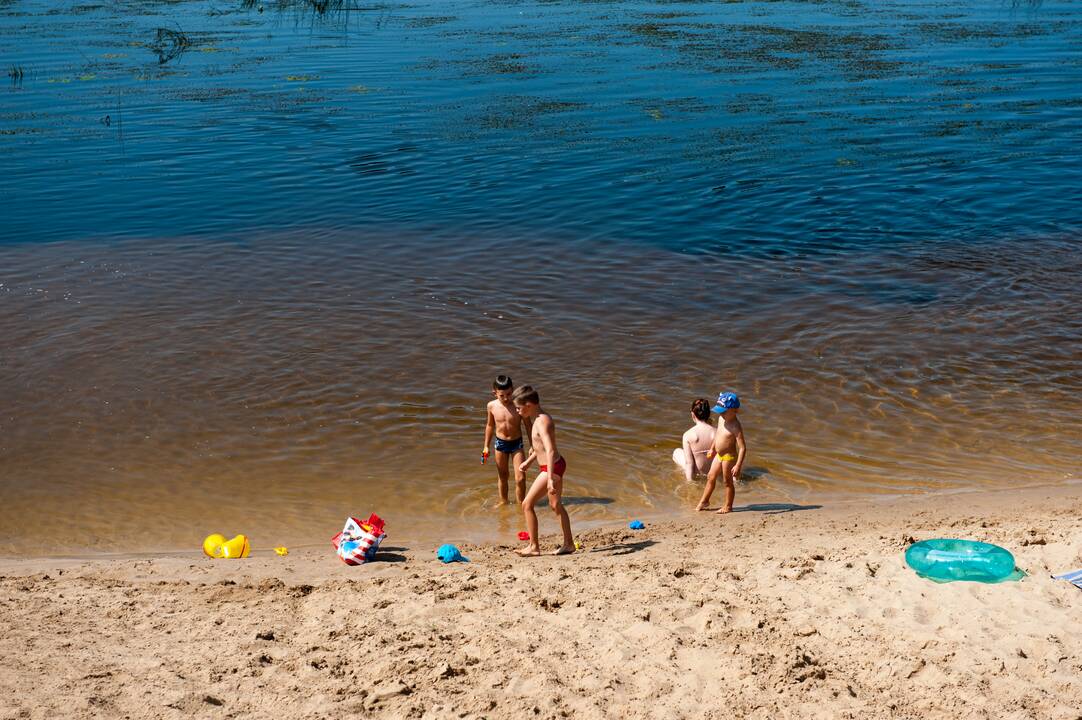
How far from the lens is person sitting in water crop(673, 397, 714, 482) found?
9977mm

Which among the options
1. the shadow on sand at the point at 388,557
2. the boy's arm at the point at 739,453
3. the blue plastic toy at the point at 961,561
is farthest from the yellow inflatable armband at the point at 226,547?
the blue plastic toy at the point at 961,561

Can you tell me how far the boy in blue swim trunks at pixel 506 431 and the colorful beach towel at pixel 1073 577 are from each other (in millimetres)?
4395

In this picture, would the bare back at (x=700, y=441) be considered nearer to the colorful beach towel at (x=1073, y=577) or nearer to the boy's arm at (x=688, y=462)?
the boy's arm at (x=688, y=462)

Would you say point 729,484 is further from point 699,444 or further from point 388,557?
point 388,557

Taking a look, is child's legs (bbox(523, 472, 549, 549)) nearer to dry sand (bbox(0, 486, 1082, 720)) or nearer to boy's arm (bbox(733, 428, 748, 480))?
dry sand (bbox(0, 486, 1082, 720))

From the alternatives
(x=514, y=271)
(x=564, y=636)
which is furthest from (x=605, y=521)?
(x=514, y=271)

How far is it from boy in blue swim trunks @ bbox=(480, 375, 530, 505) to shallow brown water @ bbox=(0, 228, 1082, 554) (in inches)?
14.5

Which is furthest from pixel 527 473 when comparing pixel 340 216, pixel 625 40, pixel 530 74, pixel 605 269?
pixel 625 40

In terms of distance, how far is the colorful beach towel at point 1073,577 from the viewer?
710cm

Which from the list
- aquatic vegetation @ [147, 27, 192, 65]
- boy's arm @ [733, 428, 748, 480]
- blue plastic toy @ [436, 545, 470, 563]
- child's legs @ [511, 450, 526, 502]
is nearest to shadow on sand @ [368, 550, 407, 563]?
blue plastic toy @ [436, 545, 470, 563]

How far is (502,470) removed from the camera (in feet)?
32.3

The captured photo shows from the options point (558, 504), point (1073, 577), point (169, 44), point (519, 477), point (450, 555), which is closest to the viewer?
point (1073, 577)

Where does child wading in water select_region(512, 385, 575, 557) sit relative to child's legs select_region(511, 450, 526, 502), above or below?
above

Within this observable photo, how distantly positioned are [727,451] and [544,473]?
1847mm
